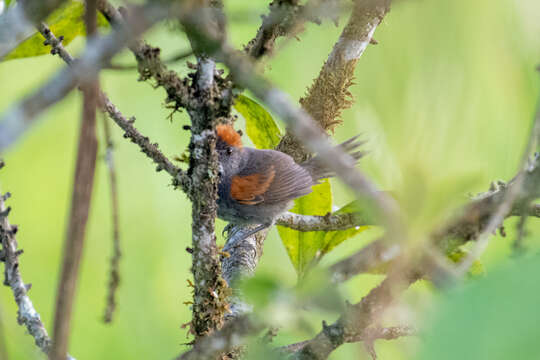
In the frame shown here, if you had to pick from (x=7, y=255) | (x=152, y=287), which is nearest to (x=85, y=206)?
(x=7, y=255)

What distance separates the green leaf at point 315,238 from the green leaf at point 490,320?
1.27 meters

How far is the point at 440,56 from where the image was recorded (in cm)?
46

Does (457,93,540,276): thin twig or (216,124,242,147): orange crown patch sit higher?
(457,93,540,276): thin twig

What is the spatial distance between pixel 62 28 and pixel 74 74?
3.71 ft

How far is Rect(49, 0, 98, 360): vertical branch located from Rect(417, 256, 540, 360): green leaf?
16.7 inches

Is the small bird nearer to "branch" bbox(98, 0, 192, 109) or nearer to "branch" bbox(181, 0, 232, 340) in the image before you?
"branch" bbox(181, 0, 232, 340)

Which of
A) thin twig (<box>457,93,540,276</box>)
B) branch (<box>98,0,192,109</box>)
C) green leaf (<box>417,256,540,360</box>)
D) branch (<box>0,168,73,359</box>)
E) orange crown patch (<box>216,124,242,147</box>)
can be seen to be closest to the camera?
green leaf (<box>417,256,540,360</box>)

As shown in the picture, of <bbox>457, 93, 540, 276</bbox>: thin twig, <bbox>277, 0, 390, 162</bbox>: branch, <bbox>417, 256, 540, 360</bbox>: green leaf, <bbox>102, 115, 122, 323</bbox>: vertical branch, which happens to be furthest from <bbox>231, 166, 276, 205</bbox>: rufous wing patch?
<bbox>417, 256, 540, 360</bbox>: green leaf

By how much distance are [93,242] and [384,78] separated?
3.68 meters

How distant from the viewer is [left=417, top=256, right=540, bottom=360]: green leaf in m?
0.40

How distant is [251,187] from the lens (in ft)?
8.11

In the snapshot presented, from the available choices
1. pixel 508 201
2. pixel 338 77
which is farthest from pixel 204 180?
pixel 338 77

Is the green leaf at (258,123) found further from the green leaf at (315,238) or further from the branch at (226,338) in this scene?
the branch at (226,338)

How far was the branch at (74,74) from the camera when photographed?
23.8 inches
